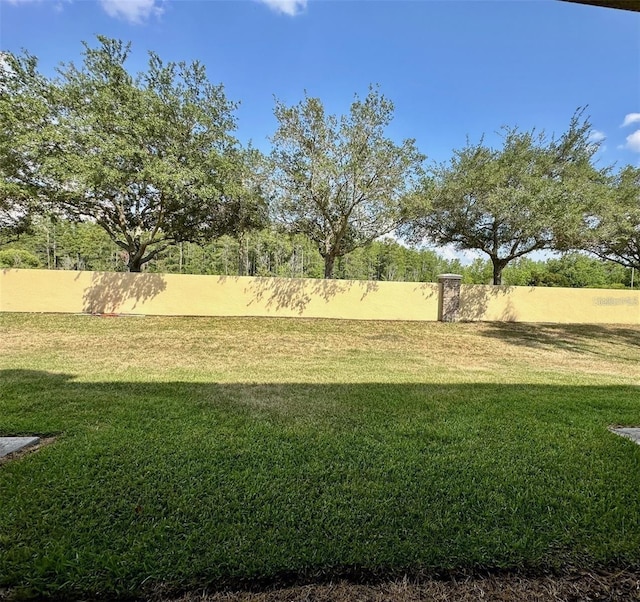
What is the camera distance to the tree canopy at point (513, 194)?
414 inches

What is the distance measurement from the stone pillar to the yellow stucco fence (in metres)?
0.20

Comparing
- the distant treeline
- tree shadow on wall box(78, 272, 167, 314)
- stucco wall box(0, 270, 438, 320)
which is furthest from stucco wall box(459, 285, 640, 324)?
the distant treeline

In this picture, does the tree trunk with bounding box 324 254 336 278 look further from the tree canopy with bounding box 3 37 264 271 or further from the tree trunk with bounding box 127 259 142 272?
the tree trunk with bounding box 127 259 142 272

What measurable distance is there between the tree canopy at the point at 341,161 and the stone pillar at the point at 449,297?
8.22 ft

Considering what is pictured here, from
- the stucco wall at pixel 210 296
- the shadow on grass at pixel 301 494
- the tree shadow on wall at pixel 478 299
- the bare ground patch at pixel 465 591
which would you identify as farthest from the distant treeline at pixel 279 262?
the bare ground patch at pixel 465 591

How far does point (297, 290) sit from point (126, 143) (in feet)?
19.1

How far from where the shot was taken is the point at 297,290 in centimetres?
1107

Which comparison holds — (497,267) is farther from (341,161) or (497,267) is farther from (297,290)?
(297,290)

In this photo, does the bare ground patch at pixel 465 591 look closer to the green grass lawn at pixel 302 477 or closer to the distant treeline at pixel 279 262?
the green grass lawn at pixel 302 477

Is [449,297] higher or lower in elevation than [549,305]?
higher

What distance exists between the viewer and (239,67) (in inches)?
288

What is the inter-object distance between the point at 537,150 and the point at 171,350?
508 inches

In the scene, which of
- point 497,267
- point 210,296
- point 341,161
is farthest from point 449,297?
point 210,296

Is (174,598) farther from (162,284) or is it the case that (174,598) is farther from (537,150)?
(537,150)
